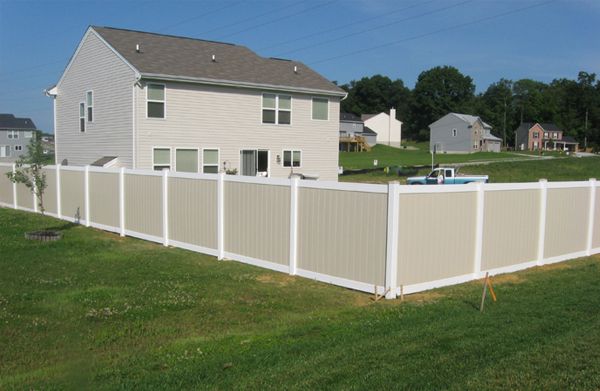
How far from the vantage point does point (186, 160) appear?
2380 cm

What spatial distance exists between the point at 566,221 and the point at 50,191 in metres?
15.5

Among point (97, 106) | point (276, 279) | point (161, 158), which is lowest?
point (276, 279)

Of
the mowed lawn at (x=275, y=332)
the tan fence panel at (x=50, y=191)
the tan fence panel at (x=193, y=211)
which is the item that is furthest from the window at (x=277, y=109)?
the mowed lawn at (x=275, y=332)

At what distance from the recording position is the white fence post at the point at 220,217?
454 inches

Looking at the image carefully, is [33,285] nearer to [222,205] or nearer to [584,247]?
[222,205]

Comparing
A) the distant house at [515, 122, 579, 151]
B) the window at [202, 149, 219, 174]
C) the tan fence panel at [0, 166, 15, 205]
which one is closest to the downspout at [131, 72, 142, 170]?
the window at [202, 149, 219, 174]

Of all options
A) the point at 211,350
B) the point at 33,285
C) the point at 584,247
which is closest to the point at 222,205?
the point at 33,285

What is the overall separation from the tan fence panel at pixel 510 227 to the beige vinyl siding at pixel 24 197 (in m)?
16.6

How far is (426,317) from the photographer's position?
23.5ft

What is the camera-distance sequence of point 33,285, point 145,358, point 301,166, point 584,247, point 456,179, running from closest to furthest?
point 145,358 < point 33,285 < point 584,247 < point 301,166 < point 456,179

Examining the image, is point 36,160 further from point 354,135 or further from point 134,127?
point 354,135

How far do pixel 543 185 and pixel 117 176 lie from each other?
10414 millimetres

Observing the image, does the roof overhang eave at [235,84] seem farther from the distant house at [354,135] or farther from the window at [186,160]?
the distant house at [354,135]

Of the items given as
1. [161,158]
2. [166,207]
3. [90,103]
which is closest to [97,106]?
[90,103]
